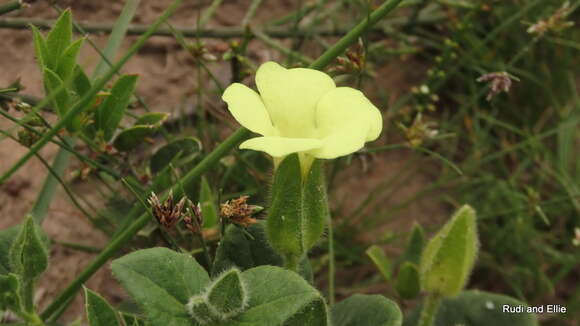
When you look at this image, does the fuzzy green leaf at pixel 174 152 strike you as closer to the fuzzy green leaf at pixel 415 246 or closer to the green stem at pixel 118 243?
the green stem at pixel 118 243

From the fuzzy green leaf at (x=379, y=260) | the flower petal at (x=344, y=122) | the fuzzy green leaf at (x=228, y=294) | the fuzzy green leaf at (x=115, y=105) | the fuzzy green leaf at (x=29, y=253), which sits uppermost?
the fuzzy green leaf at (x=115, y=105)

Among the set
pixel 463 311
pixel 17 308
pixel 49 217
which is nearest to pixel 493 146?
pixel 463 311

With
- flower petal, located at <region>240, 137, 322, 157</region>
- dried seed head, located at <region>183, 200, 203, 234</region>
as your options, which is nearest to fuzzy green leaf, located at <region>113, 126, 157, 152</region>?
dried seed head, located at <region>183, 200, 203, 234</region>

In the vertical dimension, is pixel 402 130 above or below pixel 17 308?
above

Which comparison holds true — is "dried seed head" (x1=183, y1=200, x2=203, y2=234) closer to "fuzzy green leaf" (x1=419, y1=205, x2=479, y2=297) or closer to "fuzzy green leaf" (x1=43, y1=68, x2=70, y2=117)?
"fuzzy green leaf" (x1=43, y1=68, x2=70, y2=117)

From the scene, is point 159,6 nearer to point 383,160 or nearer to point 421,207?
point 383,160

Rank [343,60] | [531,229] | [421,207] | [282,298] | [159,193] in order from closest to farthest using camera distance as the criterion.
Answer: [282,298], [343,60], [159,193], [531,229], [421,207]

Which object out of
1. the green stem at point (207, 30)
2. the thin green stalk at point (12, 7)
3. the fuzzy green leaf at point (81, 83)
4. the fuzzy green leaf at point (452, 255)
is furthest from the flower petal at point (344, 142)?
the green stem at point (207, 30)

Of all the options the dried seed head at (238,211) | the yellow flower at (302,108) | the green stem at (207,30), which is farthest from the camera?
the green stem at (207,30)
